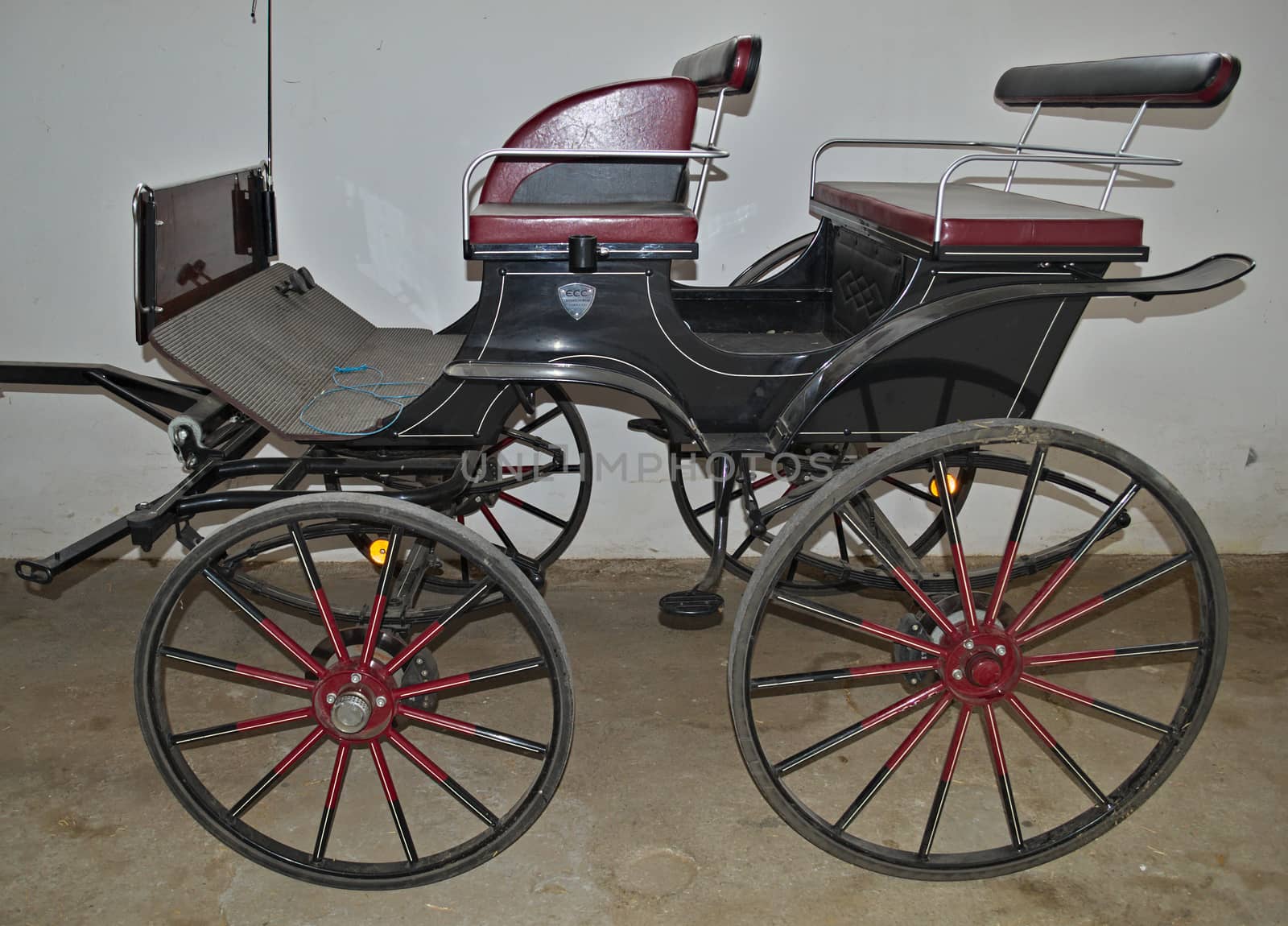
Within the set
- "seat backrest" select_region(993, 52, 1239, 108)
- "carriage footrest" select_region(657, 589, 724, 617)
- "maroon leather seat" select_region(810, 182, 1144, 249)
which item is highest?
"seat backrest" select_region(993, 52, 1239, 108)

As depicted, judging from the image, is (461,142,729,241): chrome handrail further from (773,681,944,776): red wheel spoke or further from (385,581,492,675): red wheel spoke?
(773,681,944,776): red wheel spoke

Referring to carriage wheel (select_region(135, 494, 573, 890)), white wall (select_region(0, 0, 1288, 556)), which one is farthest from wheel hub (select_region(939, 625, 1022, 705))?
white wall (select_region(0, 0, 1288, 556))

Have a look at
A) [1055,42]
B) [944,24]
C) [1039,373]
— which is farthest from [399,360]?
[1055,42]

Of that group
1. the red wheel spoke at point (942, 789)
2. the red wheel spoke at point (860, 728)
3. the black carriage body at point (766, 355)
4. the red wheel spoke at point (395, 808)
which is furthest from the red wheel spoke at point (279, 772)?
the red wheel spoke at point (942, 789)

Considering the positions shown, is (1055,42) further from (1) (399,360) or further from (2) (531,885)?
(2) (531,885)

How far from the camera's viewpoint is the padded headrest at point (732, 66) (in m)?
2.10

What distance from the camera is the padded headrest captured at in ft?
6.88

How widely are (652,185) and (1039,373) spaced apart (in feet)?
2.94

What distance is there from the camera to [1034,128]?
3.02 meters

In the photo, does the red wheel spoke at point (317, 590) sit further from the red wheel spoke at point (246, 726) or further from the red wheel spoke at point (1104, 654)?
the red wheel spoke at point (1104, 654)

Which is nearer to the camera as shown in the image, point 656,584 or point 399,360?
point 399,360

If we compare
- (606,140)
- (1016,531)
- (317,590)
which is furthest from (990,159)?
(317,590)

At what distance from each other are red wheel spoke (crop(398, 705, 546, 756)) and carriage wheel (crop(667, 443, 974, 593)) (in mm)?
706

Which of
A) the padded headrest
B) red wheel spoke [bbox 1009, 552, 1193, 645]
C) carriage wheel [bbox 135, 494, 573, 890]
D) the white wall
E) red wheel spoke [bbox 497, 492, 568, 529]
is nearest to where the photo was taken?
carriage wheel [bbox 135, 494, 573, 890]
